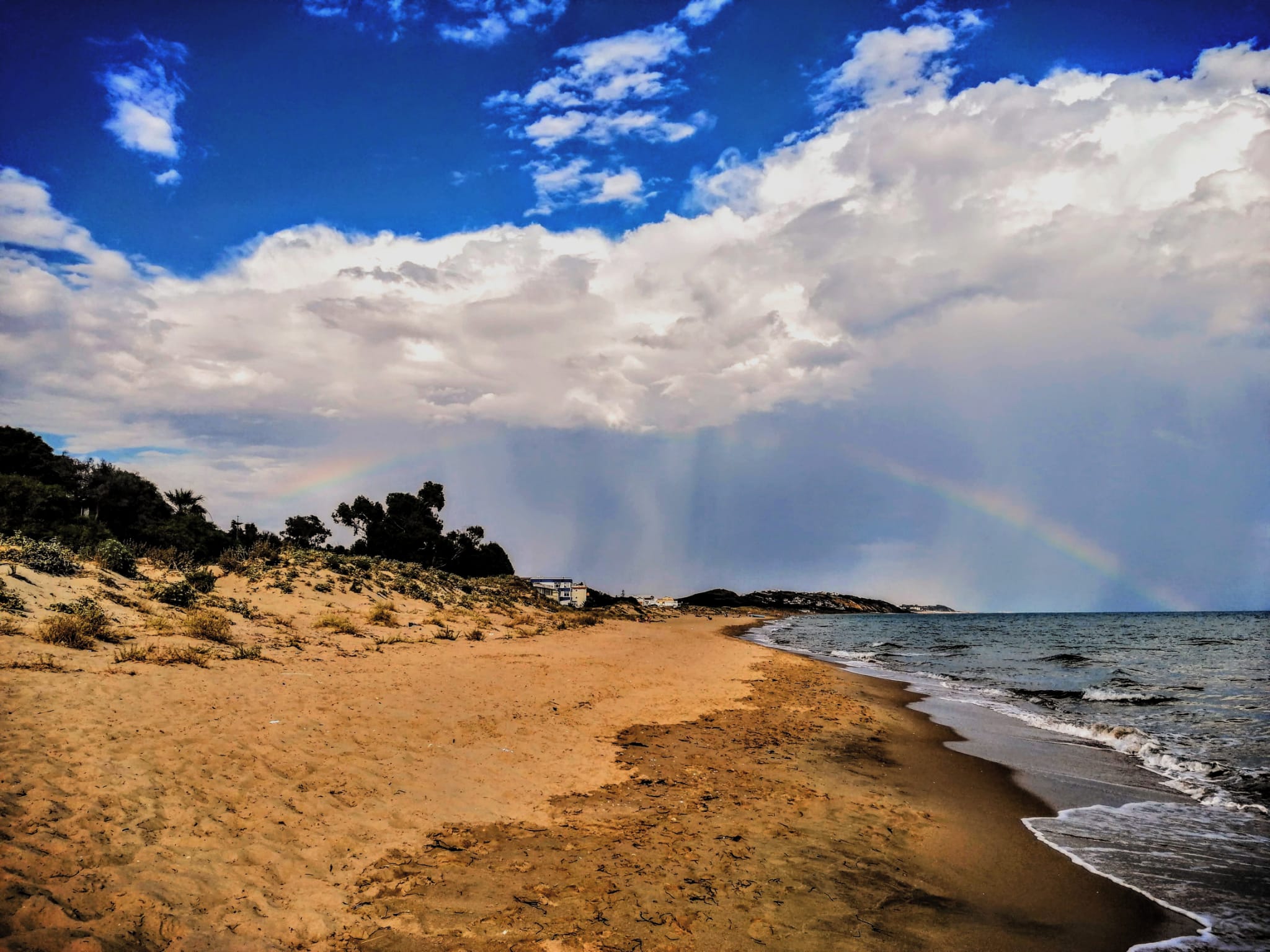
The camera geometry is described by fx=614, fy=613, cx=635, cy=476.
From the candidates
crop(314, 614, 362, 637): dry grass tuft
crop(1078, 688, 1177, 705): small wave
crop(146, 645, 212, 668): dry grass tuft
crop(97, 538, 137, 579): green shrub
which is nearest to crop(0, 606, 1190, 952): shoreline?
crop(146, 645, 212, 668): dry grass tuft

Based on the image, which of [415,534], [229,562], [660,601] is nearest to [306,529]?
[415,534]

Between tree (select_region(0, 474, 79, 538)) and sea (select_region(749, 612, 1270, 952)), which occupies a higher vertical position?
tree (select_region(0, 474, 79, 538))

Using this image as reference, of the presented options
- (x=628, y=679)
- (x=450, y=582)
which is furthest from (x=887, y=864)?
(x=450, y=582)

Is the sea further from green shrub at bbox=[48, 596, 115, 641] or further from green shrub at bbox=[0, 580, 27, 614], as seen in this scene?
green shrub at bbox=[0, 580, 27, 614]

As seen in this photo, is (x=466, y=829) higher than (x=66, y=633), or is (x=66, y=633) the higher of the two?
(x=66, y=633)

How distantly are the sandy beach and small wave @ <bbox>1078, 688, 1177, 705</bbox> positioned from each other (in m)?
12.0

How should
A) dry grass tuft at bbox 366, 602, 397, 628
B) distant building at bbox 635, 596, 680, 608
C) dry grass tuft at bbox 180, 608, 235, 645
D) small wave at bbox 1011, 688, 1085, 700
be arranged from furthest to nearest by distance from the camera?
1. distant building at bbox 635, 596, 680, 608
2. dry grass tuft at bbox 366, 602, 397, 628
3. small wave at bbox 1011, 688, 1085, 700
4. dry grass tuft at bbox 180, 608, 235, 645

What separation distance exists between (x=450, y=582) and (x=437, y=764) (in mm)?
32828

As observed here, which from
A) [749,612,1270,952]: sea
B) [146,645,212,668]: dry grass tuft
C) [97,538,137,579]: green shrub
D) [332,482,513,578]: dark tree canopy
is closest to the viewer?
[749,612,1270,952]: sea

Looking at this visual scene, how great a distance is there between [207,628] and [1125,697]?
93.2 ft

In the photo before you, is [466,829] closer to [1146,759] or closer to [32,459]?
[1146,759]

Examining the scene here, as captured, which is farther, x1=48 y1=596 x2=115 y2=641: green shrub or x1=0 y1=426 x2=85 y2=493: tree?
x1=0 y1=426 x2=85 y2=493: tree

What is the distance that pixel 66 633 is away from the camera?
37.4ft

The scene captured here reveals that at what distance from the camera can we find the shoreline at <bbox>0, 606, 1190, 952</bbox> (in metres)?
5.15
